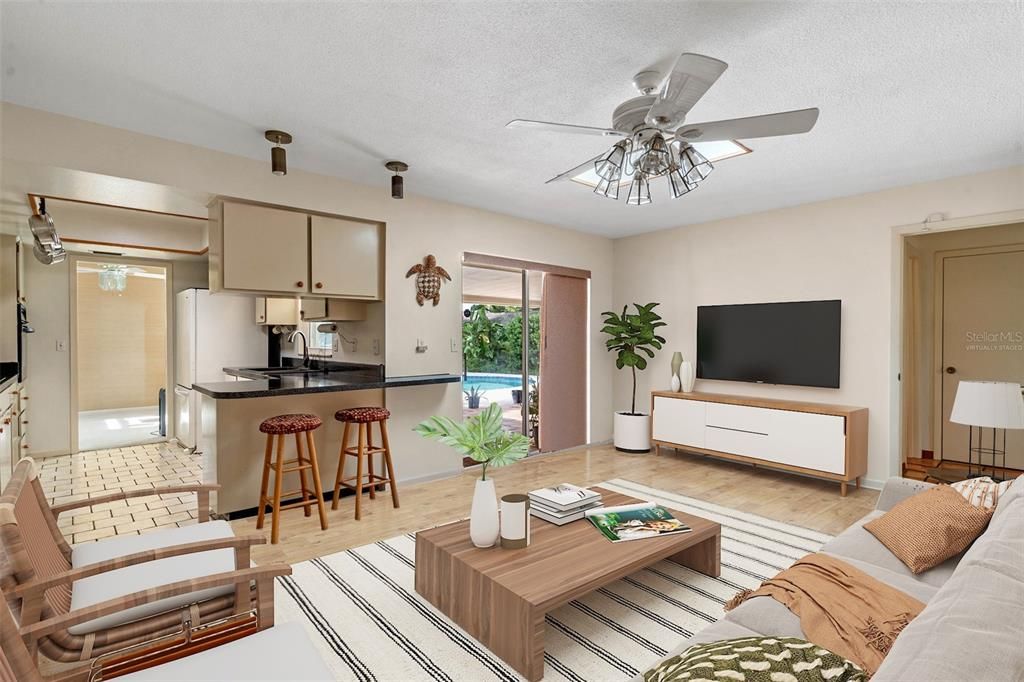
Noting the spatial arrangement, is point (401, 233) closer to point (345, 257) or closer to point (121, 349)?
point (345, 257)

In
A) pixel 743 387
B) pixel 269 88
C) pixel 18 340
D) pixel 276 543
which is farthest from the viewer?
pixel 743 387

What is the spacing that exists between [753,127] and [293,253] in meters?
3.06

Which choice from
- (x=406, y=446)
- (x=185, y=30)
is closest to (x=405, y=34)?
(x=185, y=30)

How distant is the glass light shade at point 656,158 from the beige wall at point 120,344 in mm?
6411

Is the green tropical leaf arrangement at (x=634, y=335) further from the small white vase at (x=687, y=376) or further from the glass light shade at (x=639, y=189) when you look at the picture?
the glass light shade at (x=639, y=189)

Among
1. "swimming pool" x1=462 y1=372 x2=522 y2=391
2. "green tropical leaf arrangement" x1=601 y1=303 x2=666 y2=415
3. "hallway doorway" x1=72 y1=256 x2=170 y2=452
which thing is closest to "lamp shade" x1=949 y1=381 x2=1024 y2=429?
"green tropical leaf arrangement" x1=601 y1=303 x2=666 y2=415

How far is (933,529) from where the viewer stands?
6.19 feet

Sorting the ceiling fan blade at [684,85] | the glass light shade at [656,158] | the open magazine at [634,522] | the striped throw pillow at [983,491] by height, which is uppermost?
the ceiling fan blade at [684,85]

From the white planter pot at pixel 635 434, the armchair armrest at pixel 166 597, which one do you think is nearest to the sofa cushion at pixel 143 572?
the armchair armrest at pixel 166 597

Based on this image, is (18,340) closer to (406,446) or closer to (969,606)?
(406,446)

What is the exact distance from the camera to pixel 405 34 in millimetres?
Answer: 2023

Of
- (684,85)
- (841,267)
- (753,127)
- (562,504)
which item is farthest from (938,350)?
(684,85)

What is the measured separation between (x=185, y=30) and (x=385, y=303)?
2402 millimetres

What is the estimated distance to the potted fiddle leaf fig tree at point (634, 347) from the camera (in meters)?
5.49
